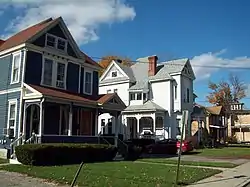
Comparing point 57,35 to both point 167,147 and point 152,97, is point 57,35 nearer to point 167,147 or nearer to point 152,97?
point 167,147

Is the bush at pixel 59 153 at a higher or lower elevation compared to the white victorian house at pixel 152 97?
lower

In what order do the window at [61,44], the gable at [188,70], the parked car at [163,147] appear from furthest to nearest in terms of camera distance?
the gable at [188,70]
the parked car at [163,147]
the window at [61,44]

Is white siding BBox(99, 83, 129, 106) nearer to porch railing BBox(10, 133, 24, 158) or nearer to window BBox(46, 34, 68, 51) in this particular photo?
window BBox(46, 34, 68, 51)

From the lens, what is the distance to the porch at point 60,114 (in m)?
21.3

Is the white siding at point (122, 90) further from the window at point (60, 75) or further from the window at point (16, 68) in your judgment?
the window at point (16, 68)

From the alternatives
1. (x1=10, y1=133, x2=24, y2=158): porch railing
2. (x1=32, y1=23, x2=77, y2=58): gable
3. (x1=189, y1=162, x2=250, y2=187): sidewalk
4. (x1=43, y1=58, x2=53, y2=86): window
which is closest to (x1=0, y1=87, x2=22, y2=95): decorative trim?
(x1=43, y1=58, x2=53, y2=86): window

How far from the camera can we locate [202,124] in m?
47.8

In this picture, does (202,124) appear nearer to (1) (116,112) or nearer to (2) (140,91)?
(2) (140,91)

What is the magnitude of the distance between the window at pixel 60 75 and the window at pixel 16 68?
3.03 metres

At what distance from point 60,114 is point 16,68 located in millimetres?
4495

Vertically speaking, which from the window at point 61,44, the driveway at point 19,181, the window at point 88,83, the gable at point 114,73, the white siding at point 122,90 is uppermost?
the gable at point 114,73

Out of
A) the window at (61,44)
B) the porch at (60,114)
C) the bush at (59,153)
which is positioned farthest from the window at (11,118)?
the window at (61,44)

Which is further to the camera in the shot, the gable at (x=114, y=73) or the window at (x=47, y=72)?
the gable at (x=114, y=73)

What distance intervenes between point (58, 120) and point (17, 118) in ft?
10.5
